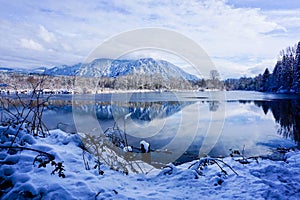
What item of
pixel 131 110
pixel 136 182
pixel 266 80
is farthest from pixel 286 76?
pixel 136 182

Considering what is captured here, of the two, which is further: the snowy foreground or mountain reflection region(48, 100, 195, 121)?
mountain reflection region(48, 100, 195, 121)

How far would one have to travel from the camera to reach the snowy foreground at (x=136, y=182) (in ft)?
7.78

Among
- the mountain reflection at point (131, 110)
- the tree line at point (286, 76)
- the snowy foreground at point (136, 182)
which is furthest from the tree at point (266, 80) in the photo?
the snowy foreground at point (136, 182)

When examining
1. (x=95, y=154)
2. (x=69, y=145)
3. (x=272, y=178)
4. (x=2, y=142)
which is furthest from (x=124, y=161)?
(x=272, y=178)

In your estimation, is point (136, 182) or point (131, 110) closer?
point (136, 182)

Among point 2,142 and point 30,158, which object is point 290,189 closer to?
point 30,158

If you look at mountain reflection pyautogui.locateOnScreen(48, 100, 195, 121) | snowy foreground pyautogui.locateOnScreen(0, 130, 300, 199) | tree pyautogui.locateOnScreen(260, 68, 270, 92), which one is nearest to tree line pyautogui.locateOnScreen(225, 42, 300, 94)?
tree pyautogui.locateOnScreen(260, 68, 270, 92)

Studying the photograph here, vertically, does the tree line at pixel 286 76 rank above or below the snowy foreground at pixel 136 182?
above

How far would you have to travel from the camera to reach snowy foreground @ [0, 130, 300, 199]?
237 centimetres

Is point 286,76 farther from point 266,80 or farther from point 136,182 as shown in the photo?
point 136,182

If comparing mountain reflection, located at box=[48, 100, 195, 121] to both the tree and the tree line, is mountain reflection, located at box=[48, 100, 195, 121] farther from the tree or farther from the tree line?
the tree

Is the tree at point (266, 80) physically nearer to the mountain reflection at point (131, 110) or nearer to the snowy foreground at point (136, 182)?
the mountain reflection at point (131, 110)

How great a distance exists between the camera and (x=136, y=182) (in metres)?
3.01

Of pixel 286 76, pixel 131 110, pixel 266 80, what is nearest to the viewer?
pixel 131 110
